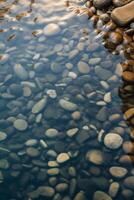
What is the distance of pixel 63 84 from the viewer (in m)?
3.76

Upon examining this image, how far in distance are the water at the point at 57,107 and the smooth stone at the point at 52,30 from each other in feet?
0.04

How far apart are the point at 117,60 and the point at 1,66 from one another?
1330 mm

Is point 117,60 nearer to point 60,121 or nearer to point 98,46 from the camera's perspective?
point 98,46

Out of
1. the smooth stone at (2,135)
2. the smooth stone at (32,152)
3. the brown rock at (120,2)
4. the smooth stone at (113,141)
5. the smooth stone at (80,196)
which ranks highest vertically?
the brown rock at (120,2)

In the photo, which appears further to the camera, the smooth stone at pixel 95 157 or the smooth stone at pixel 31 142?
the smooth stone at pixel 31 142

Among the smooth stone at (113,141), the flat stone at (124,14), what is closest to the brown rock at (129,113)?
the smooth stone at (113,141)

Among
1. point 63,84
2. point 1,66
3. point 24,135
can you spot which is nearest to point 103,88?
point 63,84

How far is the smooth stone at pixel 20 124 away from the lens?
3370mm

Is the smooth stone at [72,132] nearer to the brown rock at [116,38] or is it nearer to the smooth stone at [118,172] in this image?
the smooth stone at [118,172]

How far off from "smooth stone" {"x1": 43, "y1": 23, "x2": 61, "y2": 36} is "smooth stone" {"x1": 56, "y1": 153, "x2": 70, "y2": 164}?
181cm

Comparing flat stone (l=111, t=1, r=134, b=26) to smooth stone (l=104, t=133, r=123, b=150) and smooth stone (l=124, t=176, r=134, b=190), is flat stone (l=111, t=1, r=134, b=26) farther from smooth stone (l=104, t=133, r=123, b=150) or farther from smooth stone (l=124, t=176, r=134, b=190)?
smooth stone (l=124, t=176, r=134, b=190)

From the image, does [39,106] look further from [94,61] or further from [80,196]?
[80,196]

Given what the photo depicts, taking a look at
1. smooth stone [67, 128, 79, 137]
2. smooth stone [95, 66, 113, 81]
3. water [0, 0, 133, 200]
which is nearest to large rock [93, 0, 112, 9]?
water [0, 0, 133, 200]

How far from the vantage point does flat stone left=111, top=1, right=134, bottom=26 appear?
4.14 metres
